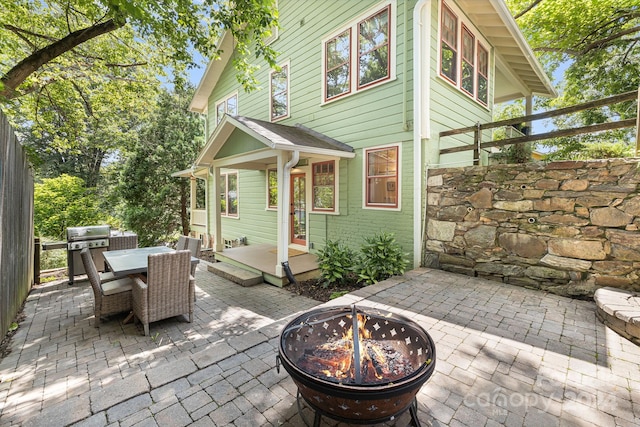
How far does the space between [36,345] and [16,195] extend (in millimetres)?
2170

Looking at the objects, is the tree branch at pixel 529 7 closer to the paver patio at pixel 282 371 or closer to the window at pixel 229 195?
the paver patio at pixel 282 371

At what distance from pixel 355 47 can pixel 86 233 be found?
24.8 ft

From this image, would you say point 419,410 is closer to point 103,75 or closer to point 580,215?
point 580,215

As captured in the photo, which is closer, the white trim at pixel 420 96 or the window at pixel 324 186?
the white trim at pixel 420 96

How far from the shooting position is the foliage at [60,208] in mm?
9125

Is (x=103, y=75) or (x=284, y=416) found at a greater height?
(x=103, y=75)

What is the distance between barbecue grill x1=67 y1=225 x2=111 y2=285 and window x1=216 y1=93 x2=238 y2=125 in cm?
617

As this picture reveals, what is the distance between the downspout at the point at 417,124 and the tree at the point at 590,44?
667 centimetres

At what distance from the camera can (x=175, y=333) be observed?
12.4 feet

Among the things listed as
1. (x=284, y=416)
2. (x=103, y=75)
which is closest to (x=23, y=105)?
(x=103, y=75)

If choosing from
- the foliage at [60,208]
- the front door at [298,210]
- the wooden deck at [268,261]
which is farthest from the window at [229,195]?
the foliage at [60,208]

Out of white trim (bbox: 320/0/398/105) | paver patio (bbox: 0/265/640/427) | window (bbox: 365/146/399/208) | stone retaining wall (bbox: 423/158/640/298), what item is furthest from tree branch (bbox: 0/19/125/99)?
A: stone retaining wall (bbox: 423/158/640/298)

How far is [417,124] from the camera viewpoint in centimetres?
539

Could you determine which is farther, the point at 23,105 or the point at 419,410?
the point at 23,105
